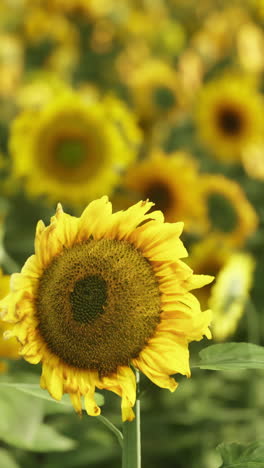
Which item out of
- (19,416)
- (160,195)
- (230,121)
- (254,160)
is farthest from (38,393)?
(230,121)

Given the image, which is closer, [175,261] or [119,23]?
[175,261]

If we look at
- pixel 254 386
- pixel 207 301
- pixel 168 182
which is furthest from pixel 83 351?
pixel 168 182

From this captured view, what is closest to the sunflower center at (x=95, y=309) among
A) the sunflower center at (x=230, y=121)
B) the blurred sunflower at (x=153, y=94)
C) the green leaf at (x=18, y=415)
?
the green leaf at (x=18, y=415)

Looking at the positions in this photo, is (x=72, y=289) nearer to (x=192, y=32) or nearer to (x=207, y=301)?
(x=207, y=301)

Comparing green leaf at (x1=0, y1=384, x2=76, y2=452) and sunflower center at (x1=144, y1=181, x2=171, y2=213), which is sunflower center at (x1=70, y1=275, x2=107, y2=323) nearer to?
green leaf at (x1=0, y1=384, x2=76, y2=452)

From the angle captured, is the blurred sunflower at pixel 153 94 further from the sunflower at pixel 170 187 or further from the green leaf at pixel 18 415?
the green leaf at pixel 18 415

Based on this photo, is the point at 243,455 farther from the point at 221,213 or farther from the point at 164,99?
the point at 164,99
